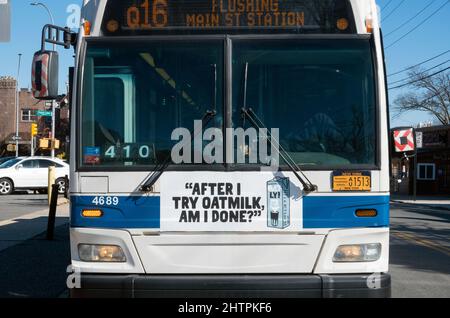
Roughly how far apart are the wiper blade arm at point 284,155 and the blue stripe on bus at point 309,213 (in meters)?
0.10

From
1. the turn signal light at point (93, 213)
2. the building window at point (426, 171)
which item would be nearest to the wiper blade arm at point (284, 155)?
the turn signal light at point (93, 213)

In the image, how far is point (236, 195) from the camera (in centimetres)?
510

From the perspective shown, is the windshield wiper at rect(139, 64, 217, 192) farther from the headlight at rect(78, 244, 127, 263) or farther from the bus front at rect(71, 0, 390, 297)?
the headlight at rect(78, 244, 127, 263)

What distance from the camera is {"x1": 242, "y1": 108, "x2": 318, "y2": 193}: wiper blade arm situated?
5070mm

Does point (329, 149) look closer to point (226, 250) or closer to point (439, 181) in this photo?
point (226, 250)

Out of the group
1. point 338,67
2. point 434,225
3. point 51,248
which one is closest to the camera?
point 338,67

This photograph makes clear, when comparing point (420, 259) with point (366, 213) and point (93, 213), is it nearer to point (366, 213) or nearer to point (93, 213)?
point (366, 213)

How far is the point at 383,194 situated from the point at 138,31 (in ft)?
8.05

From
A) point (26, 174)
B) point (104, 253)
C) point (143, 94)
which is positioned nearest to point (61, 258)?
point (104, 253)

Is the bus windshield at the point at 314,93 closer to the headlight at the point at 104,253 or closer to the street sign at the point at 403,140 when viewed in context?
the street sign at the point at 403,140

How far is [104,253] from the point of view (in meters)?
5.11

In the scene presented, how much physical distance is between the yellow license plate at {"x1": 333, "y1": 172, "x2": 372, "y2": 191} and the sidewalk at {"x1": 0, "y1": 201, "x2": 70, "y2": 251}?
7515 millimetres

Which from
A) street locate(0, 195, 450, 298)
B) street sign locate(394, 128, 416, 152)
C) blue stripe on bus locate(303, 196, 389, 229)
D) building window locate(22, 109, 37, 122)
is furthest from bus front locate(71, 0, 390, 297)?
building window locate(22, 109, 37, 122)
